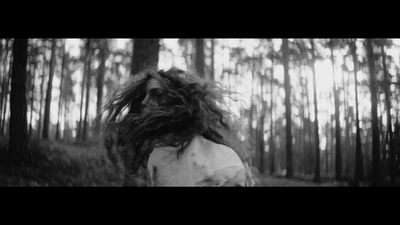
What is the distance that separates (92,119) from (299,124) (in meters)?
1.75

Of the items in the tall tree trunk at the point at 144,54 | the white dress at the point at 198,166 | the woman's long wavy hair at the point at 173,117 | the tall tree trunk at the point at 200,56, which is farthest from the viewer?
the tall tree trunk at the point at 144,54

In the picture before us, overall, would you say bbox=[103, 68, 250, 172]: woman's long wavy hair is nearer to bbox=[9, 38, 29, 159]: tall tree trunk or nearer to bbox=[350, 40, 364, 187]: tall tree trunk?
bbox=[9, 38, 29, 159]: tall tree trunk

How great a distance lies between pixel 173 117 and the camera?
5.86 feet

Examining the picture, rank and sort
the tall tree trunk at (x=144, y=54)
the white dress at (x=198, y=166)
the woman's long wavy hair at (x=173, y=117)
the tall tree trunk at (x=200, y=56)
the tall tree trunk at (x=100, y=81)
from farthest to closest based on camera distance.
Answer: the tall tree trunk at (x=144, y=54) → the tall tree trunk at (x=200, y=56) → the tall tree trunk at (x=100, y=81) → the woman's long wavy hair at (x=173, y=117) → the white dress at (x=198, y=166)

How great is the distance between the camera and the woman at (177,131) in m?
1.59

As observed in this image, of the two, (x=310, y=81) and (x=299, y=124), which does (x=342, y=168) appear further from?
(x=310, y=81)

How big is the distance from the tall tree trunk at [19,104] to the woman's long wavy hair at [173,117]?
87cm

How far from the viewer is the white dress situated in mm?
1518

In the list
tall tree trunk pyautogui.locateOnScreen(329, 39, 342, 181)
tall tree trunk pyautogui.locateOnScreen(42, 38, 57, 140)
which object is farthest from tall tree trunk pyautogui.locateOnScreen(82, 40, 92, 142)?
tall tree trunk pyautogui.locateOnScreen(329, 39, 342, 181)

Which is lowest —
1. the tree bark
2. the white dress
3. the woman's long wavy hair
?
the white dress

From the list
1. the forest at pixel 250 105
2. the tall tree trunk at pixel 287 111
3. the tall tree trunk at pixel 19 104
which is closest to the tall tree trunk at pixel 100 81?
the forest at pixel 250 105

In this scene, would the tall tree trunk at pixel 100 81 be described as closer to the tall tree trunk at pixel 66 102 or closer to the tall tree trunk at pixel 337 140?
the tall tree trunk at pixel 66 102
